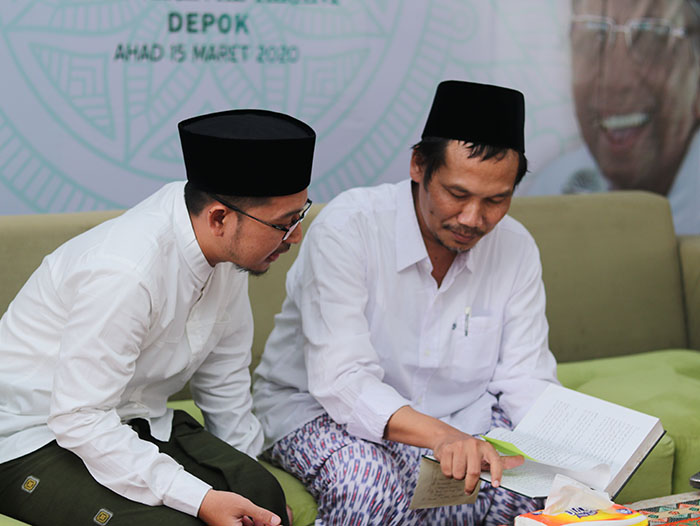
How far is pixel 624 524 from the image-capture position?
1.36m

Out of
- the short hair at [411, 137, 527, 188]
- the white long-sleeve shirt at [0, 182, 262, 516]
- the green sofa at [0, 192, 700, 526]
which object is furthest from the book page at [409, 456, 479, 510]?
the green sofa at [0, 192, 700, 526]

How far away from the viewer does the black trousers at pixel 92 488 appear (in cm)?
146

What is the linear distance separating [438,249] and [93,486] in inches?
38.9

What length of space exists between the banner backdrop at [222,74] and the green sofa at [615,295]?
0.95 ft

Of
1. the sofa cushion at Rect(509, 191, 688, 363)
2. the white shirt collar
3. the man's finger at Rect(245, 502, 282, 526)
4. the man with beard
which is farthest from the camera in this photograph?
the sofa cushion at Rect(509, 191, 688, 363)

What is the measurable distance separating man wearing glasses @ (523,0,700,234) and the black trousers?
6.72ft

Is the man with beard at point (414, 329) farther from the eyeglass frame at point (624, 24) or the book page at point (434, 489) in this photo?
the eyeglass frame at point (624, 24)

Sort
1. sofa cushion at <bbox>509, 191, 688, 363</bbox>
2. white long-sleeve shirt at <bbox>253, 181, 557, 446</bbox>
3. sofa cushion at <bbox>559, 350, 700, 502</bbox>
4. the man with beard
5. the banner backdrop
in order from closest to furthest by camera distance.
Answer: the man with beard, white long-sleeve shirt at <bbox>253, 181, 557, 446</bbox>, sofa cushion at <bbox>559, 350, 700, 502</bbox>, the banner backdrop, sofa cushion at <bbox>509, 191, 688, 363</bbox>

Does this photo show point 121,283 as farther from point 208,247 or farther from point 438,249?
point 438,249

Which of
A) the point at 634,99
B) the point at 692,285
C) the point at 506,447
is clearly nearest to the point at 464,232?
the point at 506,447

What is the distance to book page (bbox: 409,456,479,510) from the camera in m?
1.58

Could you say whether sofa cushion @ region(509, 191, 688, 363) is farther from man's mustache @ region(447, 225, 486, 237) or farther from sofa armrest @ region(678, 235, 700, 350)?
man's mustache @ region(447, 225, 486, 237)

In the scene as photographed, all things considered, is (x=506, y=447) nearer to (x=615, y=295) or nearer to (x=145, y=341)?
(x=145, y=341)

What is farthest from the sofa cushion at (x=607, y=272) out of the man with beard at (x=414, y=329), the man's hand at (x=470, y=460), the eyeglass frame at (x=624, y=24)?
the man's hand at (x=470, y=460)
